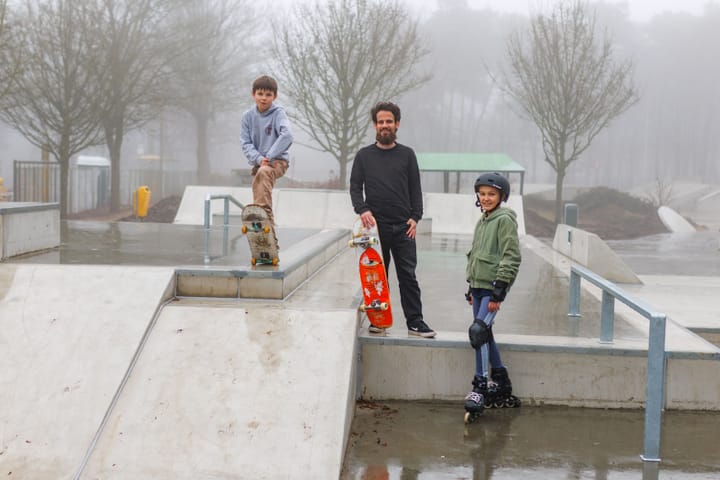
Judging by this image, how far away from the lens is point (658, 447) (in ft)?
17.0

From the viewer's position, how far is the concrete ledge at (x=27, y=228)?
8.09m

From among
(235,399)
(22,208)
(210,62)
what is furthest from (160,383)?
(210,62)

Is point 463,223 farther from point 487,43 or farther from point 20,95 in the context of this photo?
point 487,43

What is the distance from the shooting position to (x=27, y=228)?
8711 mm

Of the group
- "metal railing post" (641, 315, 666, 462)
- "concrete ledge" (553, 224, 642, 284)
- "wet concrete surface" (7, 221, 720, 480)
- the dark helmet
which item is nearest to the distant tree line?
"concrete ledge" (553, 224, 642, 284)

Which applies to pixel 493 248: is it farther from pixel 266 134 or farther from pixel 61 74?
pixel 61 74

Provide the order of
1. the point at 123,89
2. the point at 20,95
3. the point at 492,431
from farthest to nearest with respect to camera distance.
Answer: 1. the point at 123,89
2. the point at 20,95
3. the point at 492,431

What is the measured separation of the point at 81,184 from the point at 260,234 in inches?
996

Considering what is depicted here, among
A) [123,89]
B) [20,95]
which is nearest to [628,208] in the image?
[123,89]

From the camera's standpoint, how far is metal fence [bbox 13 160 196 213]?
84.9ft

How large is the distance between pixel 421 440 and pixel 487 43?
3962 inches

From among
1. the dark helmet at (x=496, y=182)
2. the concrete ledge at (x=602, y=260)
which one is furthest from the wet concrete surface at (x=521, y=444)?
the concrete ledge at (x=602, y=260)

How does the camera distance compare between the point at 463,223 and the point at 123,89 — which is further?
the point at 123,89

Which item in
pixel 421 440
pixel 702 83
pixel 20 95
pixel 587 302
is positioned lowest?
pixel 421 440
